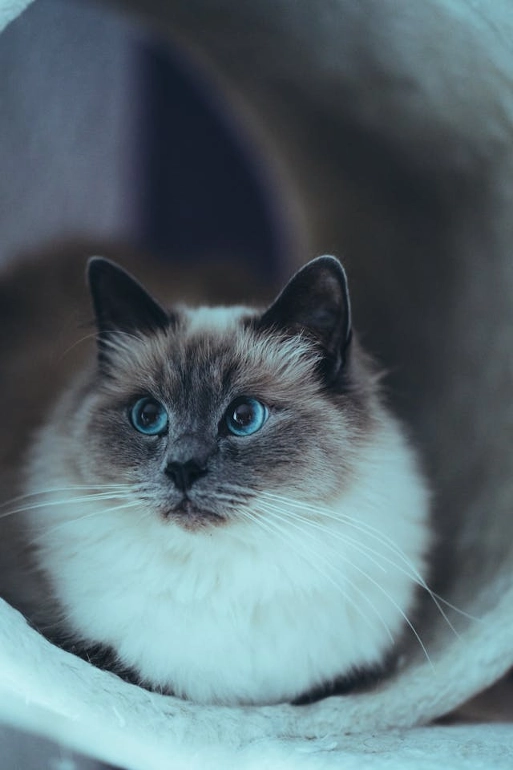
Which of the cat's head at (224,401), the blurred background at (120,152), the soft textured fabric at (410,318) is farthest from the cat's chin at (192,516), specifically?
the blurred background at (120,152)

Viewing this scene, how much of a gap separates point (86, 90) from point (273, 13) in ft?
2.73

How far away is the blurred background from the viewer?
1.75 metres

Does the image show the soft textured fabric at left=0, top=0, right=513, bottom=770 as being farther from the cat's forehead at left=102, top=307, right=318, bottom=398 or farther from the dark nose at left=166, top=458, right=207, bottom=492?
the cat's forehead at left=102, top=307, right=318, bottom=398

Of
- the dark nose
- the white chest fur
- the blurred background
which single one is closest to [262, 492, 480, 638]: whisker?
the white chest fur

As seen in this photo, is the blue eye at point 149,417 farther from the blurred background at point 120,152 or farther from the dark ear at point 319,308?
the blurred background at point 120,152

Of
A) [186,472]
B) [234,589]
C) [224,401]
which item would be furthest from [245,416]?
[234,589]

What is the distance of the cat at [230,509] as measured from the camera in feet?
3.92

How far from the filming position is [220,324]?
137 centimetres

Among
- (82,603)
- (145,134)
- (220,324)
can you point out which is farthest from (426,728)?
(145,134)

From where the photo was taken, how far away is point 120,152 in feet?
8.30

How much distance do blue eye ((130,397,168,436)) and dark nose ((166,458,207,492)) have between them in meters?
0.12

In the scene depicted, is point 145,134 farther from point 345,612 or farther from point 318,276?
point 345,612

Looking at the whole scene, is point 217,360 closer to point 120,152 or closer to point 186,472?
point 186,472

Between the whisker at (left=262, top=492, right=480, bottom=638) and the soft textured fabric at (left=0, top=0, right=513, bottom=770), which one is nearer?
the soft textured fabric at (left=0, top=0, right=513, bottom=770)
